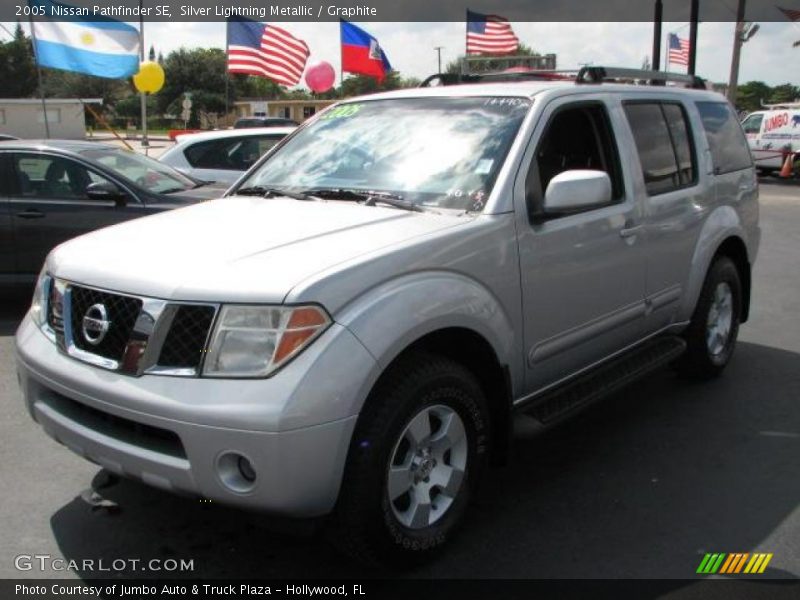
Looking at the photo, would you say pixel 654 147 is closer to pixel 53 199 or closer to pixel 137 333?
pixel 137 333

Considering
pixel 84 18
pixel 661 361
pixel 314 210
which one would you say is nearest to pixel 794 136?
pixel 84 18

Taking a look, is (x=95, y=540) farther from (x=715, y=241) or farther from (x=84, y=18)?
(x=84, y=18)

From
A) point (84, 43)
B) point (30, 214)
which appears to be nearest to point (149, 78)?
point (84, 43)

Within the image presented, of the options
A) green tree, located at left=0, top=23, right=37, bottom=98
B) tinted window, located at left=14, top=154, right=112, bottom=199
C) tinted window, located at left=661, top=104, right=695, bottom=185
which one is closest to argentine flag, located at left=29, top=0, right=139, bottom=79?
tinted window, located at left=14, top=154, right=112, bottom=199

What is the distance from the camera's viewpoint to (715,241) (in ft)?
16.3

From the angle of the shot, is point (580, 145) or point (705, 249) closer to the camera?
point (580, 145)

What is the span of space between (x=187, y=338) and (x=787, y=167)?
21208 mm

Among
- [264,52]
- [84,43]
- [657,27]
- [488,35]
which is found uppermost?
[657,27]

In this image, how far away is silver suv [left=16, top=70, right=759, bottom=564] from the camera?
255 centimetres

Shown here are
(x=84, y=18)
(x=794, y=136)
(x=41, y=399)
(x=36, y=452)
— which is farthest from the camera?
(x=794, y=136)

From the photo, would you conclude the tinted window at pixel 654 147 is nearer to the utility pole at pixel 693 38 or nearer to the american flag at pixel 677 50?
the utility pole at pixel 693 38

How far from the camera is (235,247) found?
2916 millimetres

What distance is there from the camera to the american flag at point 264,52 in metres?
18.6

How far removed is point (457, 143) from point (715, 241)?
88.6 inches
